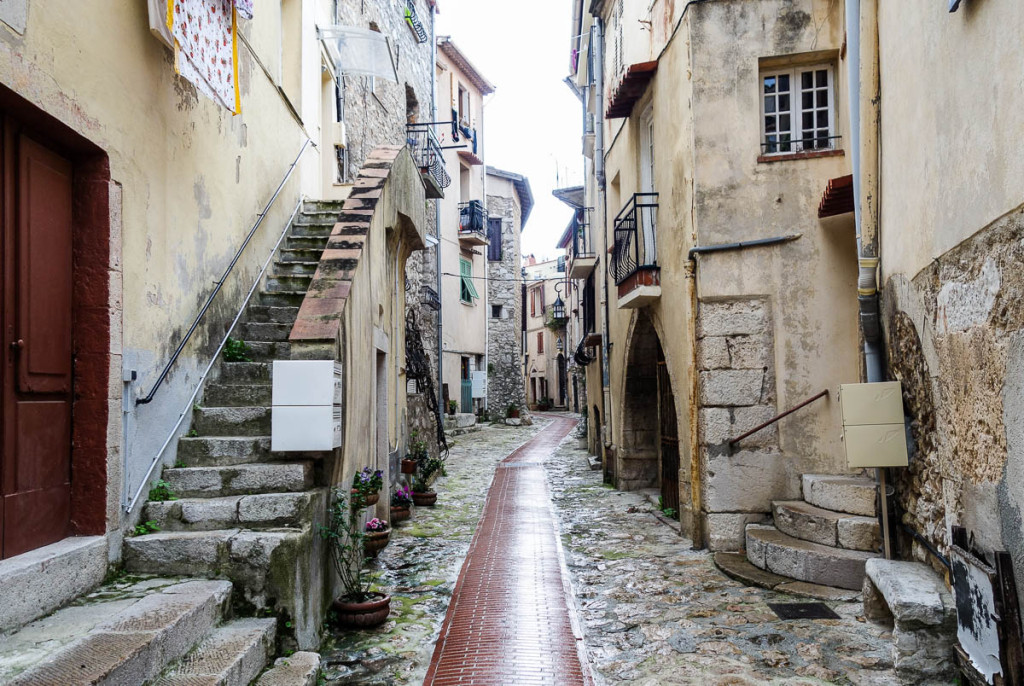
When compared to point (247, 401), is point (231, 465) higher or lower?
lower

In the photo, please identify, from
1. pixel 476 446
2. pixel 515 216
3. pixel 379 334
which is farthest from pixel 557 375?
pixel 379 334

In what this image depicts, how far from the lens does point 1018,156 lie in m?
3.27

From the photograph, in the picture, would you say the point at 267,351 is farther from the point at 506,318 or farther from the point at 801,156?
the point at 506,318

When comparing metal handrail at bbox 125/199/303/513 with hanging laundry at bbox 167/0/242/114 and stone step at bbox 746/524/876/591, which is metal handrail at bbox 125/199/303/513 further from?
stone step at bbox 746/524/876/591

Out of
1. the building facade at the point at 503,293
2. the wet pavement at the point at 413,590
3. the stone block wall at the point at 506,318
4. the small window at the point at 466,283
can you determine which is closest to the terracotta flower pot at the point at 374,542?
the wet pavement at the point at 413,590

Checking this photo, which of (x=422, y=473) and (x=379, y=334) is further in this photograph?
(x=422, y=473)

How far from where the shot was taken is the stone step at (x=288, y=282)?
711 cm

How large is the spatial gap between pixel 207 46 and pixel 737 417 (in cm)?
559

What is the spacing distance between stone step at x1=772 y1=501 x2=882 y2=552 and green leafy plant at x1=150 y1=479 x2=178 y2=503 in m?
4.97

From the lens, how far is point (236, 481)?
483cm

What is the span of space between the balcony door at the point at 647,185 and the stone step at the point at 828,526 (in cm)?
355

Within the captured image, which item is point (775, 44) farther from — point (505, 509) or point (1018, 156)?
point (505, 509)

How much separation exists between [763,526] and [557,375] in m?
38.3

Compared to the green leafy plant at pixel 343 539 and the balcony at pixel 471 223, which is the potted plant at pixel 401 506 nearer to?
the green leafy plant at pixel 343 539
